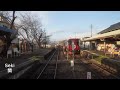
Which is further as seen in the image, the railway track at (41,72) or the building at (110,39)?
the building at (110,39)

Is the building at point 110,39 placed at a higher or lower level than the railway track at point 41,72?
higher

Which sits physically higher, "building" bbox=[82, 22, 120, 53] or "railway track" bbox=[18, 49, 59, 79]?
"building" bbox=[82, 22, 120, 53]

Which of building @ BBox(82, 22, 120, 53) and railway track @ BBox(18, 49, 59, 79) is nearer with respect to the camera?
A: railway track @ BBox(18, 49, 59, 79)

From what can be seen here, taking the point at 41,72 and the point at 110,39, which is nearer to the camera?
the point at 41,72

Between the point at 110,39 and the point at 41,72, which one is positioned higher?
the point at 110,39
